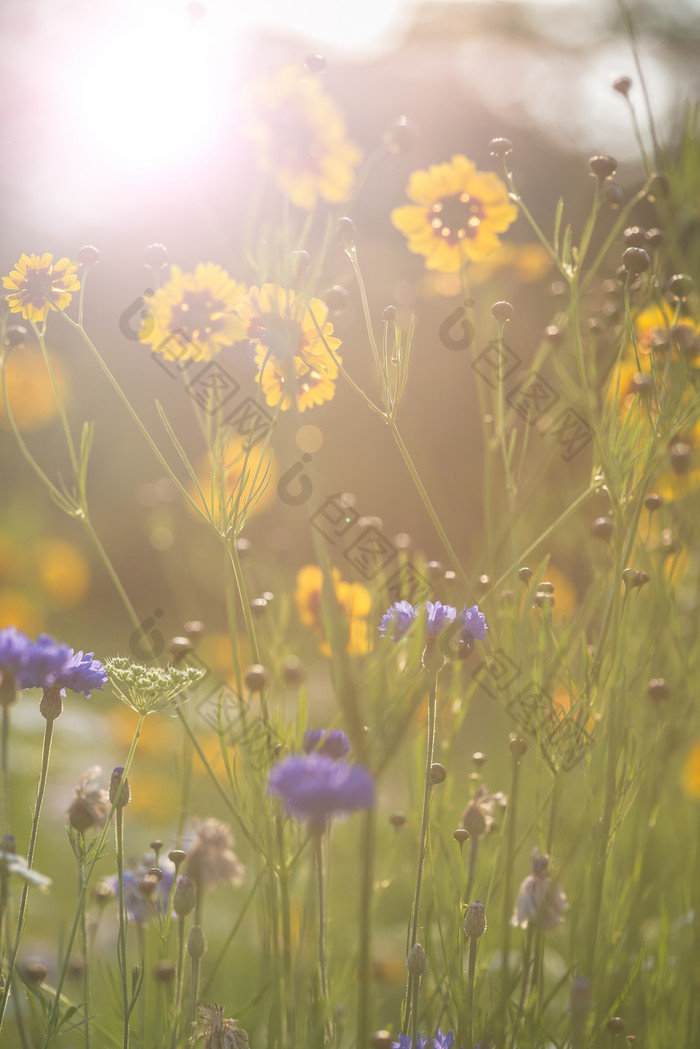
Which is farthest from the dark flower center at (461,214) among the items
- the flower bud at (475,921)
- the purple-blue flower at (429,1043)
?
the purple-blue flower at (429,1043)

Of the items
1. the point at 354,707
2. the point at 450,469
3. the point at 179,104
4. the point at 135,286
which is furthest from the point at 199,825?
the point at 450,469

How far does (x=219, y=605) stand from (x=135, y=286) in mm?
1482

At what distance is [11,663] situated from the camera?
800mm

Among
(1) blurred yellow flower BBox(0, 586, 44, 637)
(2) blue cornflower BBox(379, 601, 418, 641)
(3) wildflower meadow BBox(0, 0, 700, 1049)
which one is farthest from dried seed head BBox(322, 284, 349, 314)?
(1) blurred yellow flower BBox(0, 586, 44, 637)

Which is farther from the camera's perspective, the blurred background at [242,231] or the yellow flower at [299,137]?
the blurred background at [242,231]

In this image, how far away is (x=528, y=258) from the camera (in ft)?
8.98

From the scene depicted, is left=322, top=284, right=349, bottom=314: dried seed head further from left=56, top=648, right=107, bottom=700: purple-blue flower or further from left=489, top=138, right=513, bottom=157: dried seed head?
left=56, top=648, right=107, bottom=700: purple-blue flower

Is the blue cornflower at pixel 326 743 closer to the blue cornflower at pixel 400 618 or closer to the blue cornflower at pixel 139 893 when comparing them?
the blue cornflower at pixel 400 618

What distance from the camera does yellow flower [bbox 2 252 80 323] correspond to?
3.78 ft

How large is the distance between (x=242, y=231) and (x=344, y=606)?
2652mm

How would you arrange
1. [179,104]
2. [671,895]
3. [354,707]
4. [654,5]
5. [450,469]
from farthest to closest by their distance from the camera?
[654,5] < [450,469] < [671,895] < [179,104] < [354,707]

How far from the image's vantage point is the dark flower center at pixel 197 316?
1315 millimetres

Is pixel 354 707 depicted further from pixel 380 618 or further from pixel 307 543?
pixel 307 543

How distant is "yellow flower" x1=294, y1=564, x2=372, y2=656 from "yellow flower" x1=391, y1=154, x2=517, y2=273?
61 cm
